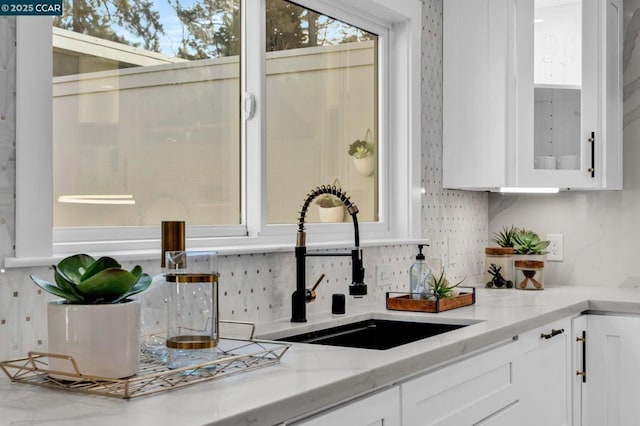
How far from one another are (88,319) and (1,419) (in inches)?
10.2

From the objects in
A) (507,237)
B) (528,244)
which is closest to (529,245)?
(528,244)

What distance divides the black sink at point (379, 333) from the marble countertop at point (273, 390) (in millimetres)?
44

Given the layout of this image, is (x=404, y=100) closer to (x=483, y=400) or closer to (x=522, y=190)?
(x=522, y=190)

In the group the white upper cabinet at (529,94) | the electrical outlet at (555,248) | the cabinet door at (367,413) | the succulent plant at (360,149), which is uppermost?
the white upper cabinet at (529,94)

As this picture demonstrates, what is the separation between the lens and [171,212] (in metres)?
2.19

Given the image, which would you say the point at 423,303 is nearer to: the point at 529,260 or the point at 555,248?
the point at 529,260

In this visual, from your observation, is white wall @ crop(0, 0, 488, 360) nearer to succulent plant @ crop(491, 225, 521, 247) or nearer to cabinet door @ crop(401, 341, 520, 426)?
succulent plant @ crop(491, 225, 521, 247)

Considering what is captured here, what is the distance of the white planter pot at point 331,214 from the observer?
2.80 m

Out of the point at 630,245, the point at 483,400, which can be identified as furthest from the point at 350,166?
the point at 630,245

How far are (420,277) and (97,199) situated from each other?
1.19 metres

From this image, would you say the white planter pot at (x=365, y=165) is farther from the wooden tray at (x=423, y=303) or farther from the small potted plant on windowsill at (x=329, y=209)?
the wooden tray at (x=423, y=303)

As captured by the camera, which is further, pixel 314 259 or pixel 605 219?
pixel 605 219

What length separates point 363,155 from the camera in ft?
9.98

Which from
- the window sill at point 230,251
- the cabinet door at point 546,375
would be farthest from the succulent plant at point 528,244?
the cabinet door at point 546,375
